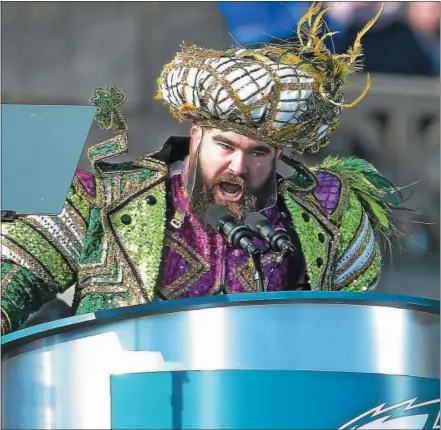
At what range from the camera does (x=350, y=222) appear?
3.45m

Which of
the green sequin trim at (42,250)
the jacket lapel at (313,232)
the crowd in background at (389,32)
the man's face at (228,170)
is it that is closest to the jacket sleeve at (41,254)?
the green sequin trim at (42,250)

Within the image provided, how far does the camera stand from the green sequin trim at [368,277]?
339 centimetres

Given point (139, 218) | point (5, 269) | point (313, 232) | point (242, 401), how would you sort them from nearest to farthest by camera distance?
point (242, 401)
point (5, 269)
point (139, 218)
point (313, 232)

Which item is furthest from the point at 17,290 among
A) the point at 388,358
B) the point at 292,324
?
the point at 388,358

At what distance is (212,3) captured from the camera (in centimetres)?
Result: 328

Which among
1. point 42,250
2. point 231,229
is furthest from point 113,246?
point 231,229

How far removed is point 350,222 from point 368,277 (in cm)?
15

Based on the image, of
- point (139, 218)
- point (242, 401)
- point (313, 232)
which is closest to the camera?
point (242, 401)

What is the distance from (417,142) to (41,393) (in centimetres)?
114

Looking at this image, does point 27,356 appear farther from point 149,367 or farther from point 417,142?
point 417,142

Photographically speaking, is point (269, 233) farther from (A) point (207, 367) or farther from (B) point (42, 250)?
(B) point (42, 250)

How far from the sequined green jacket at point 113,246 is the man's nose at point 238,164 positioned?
14 cm

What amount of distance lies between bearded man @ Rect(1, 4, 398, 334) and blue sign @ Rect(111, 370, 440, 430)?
0.93 ft

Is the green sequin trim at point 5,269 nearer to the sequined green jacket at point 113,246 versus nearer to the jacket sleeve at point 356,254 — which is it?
the sequined green jacket at point 113,246
